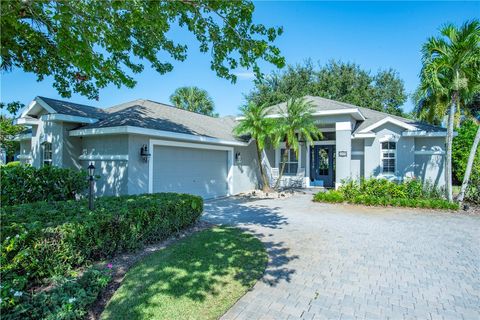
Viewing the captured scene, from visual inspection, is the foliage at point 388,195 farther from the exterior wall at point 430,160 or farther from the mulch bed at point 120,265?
the mulch bed at point 120,265

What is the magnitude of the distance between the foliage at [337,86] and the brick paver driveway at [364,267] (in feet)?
76.3

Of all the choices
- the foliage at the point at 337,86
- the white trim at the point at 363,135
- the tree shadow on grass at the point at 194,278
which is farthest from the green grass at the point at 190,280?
the foliage at the point at 337,86

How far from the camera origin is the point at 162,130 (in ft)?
35.9

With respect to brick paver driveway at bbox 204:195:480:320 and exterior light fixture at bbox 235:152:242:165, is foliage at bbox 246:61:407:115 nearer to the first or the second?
exterior light fixture at bbox 235:152:242:165

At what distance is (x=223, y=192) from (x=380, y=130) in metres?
9.07

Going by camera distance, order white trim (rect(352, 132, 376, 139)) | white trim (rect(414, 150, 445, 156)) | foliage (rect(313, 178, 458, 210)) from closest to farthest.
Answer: foliage (rect(313, 178, 458, 210)) → white trim (rect(414, 150, 445, 156)) → white trim (rect(352, 132, 376, 139))

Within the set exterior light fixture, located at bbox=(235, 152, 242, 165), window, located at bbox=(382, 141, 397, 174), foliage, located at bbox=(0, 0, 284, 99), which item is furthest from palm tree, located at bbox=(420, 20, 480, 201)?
exterior light fixture, located at bbox=(235, 152, 242, 165)

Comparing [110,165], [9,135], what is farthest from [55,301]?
[9,135]

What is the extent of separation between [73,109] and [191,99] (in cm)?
2080

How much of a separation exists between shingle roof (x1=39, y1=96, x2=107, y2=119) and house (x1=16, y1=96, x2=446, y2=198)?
4cm

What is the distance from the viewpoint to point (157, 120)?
12.2 m

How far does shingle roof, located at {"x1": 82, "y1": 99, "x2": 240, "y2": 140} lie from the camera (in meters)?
10.9

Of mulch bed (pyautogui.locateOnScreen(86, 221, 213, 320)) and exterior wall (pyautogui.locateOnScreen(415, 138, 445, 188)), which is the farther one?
exterior wall (pyautogui.locateOnScreen(415, 138, 445, 188))

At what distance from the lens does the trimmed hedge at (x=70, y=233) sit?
3982mm
